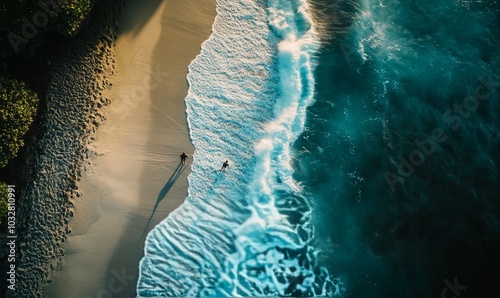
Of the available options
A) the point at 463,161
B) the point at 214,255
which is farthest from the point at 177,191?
the point at 463,161

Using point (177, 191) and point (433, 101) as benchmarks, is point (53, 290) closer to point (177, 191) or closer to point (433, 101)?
point (177, 191)

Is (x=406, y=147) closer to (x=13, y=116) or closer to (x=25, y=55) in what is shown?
(x=13, y=116)

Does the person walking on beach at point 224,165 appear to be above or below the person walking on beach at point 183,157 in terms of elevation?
below

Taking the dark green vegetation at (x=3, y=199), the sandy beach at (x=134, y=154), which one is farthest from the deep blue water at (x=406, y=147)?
the dark green vegetation at (x=3, y=199)

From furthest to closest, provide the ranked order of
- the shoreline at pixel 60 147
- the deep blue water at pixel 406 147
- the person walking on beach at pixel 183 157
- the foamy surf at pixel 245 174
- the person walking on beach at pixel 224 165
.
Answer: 1. the person walking on beach at pixel 224 165
2. the person walking on beach at pixel 183 157
3. the deep blue water at pixel 406 147
4. the foamy surf at pixel 245 174
5. the shoreline at pixel 60 147

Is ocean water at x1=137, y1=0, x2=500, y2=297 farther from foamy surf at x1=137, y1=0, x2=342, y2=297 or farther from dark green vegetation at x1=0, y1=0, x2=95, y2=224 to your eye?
dark green vegetation at x1=0, y1=0, x2=95, y2=224

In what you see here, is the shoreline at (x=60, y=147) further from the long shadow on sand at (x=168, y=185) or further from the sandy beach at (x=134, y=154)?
the long shadow on sand at (x=168, y=185)

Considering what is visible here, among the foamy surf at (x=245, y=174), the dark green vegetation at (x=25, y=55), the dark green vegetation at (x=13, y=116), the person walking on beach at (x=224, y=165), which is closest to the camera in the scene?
the dark green vegetation at (x=13, y=116)

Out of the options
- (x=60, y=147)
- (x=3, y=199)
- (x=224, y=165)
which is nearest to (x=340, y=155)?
(x=224, y=165)
